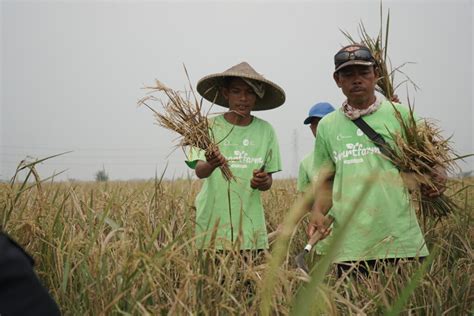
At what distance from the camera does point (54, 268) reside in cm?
143

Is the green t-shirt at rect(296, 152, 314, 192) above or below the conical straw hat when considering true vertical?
below

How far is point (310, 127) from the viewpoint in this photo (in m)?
3.34

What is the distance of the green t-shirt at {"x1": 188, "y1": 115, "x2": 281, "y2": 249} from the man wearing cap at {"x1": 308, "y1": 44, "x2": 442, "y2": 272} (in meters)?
0.29

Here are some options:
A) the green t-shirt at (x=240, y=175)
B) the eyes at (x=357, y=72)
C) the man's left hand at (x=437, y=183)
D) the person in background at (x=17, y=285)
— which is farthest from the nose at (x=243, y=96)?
the person in background at (x=17, y=285)

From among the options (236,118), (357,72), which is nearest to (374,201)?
(357,72)

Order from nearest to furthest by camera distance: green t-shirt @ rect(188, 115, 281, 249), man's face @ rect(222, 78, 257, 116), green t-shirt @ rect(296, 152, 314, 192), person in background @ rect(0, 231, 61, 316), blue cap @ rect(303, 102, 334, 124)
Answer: person in background @ rect(0, 231, 61, 316)
green t-shirt @ rect(188, 115, 281, 249)
man's face @ rect(222, 78, 257, 116)
green t-shirt @ rect(296, 152, 314, 192)
blue cap @ rect(303, 102, 334, 124)

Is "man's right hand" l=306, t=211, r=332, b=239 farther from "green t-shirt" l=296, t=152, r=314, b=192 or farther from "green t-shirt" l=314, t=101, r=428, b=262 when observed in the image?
"green t-shirt" l=296, t=152, r=314, b=192

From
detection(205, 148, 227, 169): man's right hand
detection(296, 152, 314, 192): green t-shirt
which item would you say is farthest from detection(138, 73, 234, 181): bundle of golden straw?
detection(296, 152, 314, 192): green t-shirt

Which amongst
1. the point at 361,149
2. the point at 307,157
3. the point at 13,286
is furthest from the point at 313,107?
the point at 13,286

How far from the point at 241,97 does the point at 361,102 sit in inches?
24.2

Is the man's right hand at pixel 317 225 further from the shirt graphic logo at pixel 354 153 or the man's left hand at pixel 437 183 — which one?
the man's left hand at pixel 437 183

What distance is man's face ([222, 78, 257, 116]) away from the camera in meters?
2.28

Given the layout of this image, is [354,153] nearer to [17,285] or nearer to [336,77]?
[336,77]

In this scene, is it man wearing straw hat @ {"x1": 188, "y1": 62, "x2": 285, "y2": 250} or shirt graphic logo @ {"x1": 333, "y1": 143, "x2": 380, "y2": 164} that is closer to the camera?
shirt graphic logo @ {"x1": 333, "y1": 143, "x2": 380, "y2": 164}
